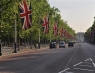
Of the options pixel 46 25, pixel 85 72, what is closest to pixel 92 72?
pixel 85 72

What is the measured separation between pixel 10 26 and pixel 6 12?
10968 millimetres

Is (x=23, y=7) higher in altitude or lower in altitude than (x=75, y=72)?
higher

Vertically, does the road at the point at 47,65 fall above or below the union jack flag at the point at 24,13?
below

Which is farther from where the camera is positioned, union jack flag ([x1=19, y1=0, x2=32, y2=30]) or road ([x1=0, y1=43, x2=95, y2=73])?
union jack flag ([x1=19, y1=0, x2=32, y2=30])

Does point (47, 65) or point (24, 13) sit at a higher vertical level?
point (24, 13)

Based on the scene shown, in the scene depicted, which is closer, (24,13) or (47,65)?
(47,65)

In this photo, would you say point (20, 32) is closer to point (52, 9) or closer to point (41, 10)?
point (41, 10)

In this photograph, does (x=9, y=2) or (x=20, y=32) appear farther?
(x=20, y=32)

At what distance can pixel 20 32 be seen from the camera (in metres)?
51.7

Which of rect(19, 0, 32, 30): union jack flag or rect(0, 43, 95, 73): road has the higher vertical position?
rect(19, 0, 32, 30): union jack flag

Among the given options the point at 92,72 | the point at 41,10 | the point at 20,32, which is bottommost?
the point at 92,72

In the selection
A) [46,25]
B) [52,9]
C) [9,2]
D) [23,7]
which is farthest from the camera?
[52,9]

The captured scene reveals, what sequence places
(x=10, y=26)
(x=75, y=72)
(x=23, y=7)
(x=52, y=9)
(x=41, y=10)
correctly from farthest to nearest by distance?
(x=52, y=9), (x=41, y=10), (x=10, y=26), (x=23, y=7), (x=75, y=72)

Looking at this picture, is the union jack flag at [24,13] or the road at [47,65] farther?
the union jack flag at [24,13]
